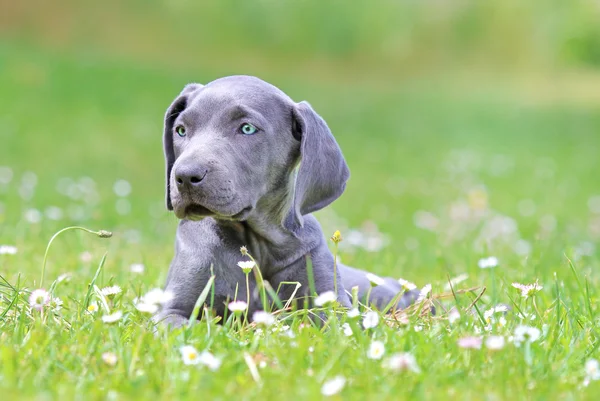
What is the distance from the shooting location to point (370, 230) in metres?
8.17

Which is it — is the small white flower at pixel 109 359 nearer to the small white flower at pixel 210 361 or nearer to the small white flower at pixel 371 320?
the small white flower at pixel 210 361

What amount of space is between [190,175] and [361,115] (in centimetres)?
1785

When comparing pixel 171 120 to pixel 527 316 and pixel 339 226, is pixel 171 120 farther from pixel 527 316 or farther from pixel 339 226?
pixel 339 226

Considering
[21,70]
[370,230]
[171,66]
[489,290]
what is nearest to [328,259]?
[489,290]

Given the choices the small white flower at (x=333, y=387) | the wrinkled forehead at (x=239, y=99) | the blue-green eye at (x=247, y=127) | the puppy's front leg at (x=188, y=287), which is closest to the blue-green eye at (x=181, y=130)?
the wrinkled forehead at (x=239, y=99)

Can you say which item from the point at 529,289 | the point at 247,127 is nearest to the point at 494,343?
the point at 529,289

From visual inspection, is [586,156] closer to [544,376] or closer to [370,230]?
[370,230]

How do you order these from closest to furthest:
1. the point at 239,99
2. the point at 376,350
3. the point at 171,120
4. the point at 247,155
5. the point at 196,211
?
the point at 376,350 → the point at 196,211 → the point at 247,155 → the point at 239,99 → the point at 171,120

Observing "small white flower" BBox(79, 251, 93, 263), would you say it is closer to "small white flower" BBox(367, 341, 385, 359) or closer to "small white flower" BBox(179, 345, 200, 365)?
"small white flower" BBox(179, 345, 200, 365)

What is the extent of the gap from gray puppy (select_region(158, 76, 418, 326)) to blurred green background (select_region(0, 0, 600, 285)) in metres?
0.92

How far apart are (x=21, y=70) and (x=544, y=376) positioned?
1759cm

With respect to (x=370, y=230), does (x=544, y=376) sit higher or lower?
higher

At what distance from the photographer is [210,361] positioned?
2.53 meters

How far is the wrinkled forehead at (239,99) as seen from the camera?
3.82 metres
